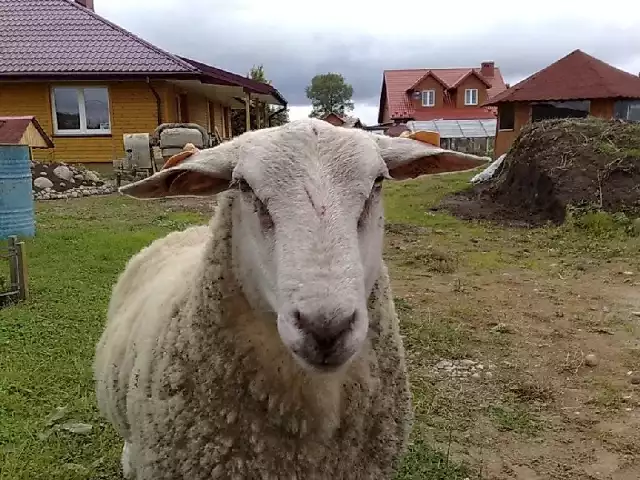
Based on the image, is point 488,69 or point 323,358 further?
point 488,69

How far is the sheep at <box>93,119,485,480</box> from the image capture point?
1.65 meters

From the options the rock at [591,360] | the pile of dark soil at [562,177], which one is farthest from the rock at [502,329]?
the pile of dark soil at [562,177]

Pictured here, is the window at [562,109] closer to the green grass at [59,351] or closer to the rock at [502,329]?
the green grass at [59,351]

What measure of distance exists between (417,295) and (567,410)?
2.53m

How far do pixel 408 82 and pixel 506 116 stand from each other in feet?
104

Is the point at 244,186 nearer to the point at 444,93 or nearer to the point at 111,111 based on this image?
the point at 111,111

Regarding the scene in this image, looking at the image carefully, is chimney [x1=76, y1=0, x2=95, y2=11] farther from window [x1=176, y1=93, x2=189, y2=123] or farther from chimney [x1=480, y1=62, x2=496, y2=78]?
chimney [x1=480, y1=62, x2=496, y2=78]

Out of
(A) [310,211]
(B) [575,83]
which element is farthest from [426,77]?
(A) [310,211]

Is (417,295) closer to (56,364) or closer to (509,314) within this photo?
(509,314)

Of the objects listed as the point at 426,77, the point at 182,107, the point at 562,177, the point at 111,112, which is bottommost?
the point at 562,177

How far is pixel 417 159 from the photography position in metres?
2.16

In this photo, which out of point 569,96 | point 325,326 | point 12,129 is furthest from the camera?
point 569,96

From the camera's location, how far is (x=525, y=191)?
493 inches

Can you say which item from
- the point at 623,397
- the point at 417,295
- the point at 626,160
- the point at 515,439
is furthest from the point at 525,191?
the point at 515,439
